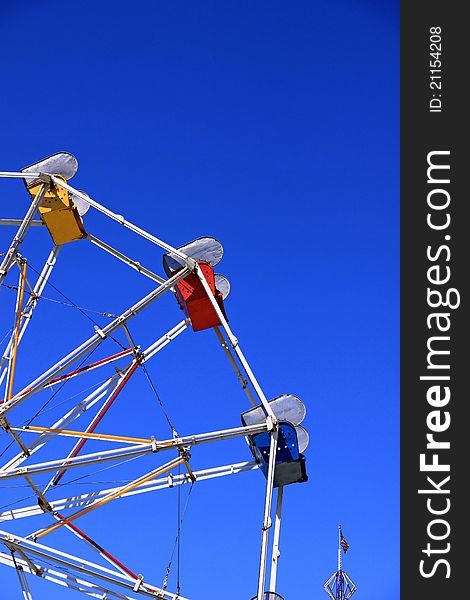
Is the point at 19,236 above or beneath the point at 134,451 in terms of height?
above

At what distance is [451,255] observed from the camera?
58.7ft

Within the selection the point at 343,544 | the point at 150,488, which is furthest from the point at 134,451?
the point at 343,544

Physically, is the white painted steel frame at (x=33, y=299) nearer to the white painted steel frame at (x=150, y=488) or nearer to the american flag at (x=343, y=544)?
the white painted steel frame at (x=150, y=488)

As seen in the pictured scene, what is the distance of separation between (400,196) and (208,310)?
7.96m

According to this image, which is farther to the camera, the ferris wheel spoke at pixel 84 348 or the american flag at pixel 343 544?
the american flag at pixel 343 544

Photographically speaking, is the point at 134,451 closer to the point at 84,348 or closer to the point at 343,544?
the point at 84,348

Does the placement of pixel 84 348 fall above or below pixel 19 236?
below

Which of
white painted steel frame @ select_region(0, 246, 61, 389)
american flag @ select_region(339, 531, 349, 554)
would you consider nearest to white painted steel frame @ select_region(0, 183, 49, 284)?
white painted steel frame @ select_region(0, 246, 61, 389)

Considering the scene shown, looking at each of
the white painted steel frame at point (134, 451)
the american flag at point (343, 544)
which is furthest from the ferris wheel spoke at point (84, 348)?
the american flag at point (343, 544)

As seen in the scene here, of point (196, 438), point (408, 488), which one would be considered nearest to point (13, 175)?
point (196, 438)

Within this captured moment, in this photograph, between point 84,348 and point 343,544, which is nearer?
point 84,348

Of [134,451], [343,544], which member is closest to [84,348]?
[134,451]

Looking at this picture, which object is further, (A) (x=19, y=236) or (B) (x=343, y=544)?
(B) (x=343, y=544)

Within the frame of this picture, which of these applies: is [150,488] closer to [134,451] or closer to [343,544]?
[134,451]
